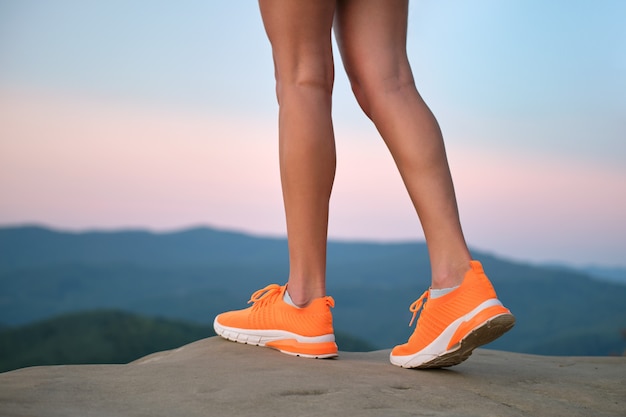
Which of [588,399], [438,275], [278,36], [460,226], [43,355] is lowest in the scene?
[43,355]

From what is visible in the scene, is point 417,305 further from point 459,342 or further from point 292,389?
point 292,389

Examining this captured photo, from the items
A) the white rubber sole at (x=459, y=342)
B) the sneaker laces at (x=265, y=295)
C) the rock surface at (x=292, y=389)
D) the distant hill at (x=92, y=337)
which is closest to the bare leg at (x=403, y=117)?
the white rubber sole at (x=459, y=342)

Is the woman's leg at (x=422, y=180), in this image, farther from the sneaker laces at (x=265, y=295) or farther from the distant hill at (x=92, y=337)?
the distant hill at (x=92, y=337)

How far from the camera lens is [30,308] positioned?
19641 mm

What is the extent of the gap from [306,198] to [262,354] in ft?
1.36

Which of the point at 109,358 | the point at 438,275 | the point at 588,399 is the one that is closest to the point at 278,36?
the point at 438,275

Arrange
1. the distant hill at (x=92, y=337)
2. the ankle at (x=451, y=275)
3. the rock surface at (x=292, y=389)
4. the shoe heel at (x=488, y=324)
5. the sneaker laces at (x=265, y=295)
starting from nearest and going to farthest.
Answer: the rock surface at (x=292, y=389) < the shoe heel at (x=488, y=324) < the ankle at (x=451, y=275) < the sneaker laces at (x=265, y=295) < the distant hill at (x=92, y=337)

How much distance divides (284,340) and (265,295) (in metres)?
0.16

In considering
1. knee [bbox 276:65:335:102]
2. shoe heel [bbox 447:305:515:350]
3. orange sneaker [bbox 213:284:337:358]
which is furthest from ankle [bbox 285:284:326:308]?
knee [bbox 276:65:335:102]

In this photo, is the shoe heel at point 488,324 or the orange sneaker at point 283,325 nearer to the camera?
the shoe heel at point 488,324

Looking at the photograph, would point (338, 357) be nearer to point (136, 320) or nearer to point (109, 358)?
point (109, 358)

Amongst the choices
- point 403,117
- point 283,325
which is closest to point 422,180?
point 403,117

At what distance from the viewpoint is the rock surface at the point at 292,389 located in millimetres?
1236

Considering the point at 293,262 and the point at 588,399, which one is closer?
the point at 588,399
